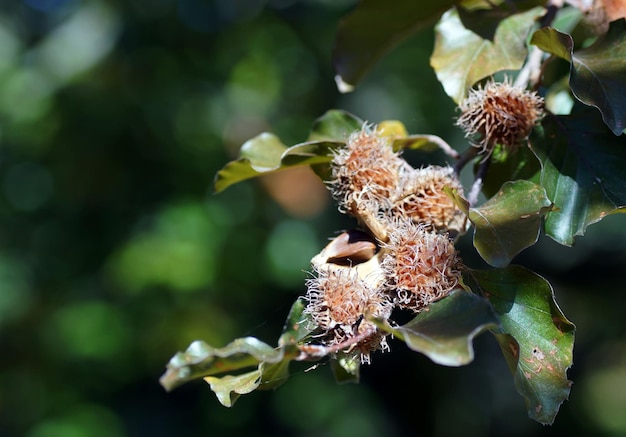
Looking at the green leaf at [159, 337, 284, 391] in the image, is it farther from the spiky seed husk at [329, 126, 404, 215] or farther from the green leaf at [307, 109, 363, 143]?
the green leaf at [307, 109, 363, 143]

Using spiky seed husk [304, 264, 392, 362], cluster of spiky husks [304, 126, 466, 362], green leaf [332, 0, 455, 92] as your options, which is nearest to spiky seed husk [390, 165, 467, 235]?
cluster of spiky husks [304, 126, 466, 362]

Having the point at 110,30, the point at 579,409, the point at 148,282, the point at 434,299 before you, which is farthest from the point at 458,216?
the point at 579,409

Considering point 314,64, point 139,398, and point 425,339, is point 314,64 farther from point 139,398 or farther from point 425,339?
point 425,339

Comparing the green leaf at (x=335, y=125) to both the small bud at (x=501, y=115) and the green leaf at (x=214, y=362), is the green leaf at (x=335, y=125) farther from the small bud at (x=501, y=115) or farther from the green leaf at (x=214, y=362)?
the green leaf at (x=214, y=362)

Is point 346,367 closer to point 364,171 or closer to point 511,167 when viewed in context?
point 364,171

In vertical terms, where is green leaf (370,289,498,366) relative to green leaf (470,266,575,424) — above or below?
above

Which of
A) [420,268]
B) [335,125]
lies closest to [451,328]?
[420,268]
